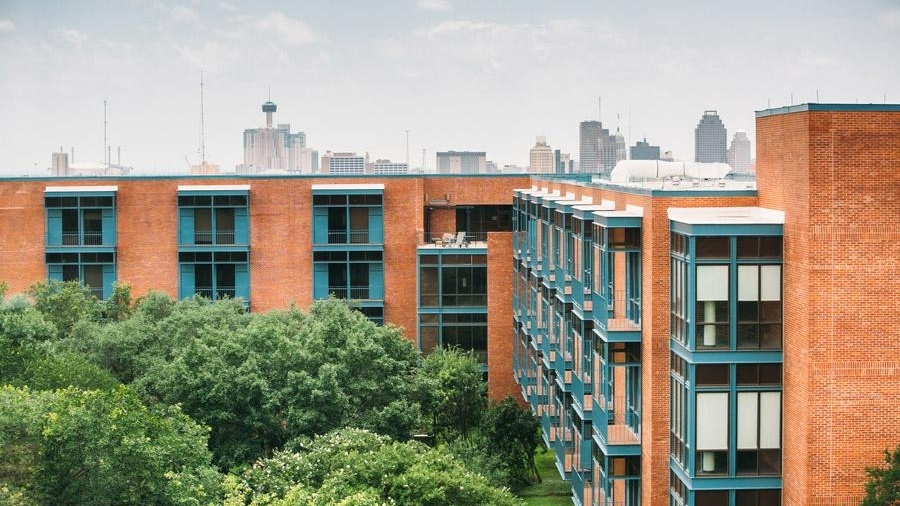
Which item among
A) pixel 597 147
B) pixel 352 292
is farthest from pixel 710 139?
pixel 352 292

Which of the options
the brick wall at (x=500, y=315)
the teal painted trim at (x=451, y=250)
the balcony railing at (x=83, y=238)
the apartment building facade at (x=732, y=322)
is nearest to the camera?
the apartment building facade at (x=732, y=322)

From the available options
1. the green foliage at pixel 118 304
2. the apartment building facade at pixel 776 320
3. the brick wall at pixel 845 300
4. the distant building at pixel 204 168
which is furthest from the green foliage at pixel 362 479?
the distant building at pixel 204 168

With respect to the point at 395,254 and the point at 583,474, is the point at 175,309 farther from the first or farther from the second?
the point at 583,474

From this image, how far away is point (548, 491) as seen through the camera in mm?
53125

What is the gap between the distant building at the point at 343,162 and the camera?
109 m

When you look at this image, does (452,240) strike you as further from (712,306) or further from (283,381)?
(712,306)

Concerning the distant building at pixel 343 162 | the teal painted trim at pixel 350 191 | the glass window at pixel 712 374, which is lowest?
the glass window at pixel 712 374

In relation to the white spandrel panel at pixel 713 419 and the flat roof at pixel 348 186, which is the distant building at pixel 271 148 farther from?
the white spandrel panel at pixel 713 419

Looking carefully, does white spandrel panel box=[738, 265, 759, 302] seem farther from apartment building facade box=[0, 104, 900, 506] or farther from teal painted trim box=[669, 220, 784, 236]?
teal painted trim box=[669, 220, 784, 236]

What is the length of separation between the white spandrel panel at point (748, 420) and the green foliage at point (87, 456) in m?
15.1

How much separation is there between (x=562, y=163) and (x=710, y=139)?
116 ft

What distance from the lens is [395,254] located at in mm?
72562

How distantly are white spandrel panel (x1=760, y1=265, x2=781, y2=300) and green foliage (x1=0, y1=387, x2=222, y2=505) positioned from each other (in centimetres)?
1658

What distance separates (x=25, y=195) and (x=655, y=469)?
167 feet
